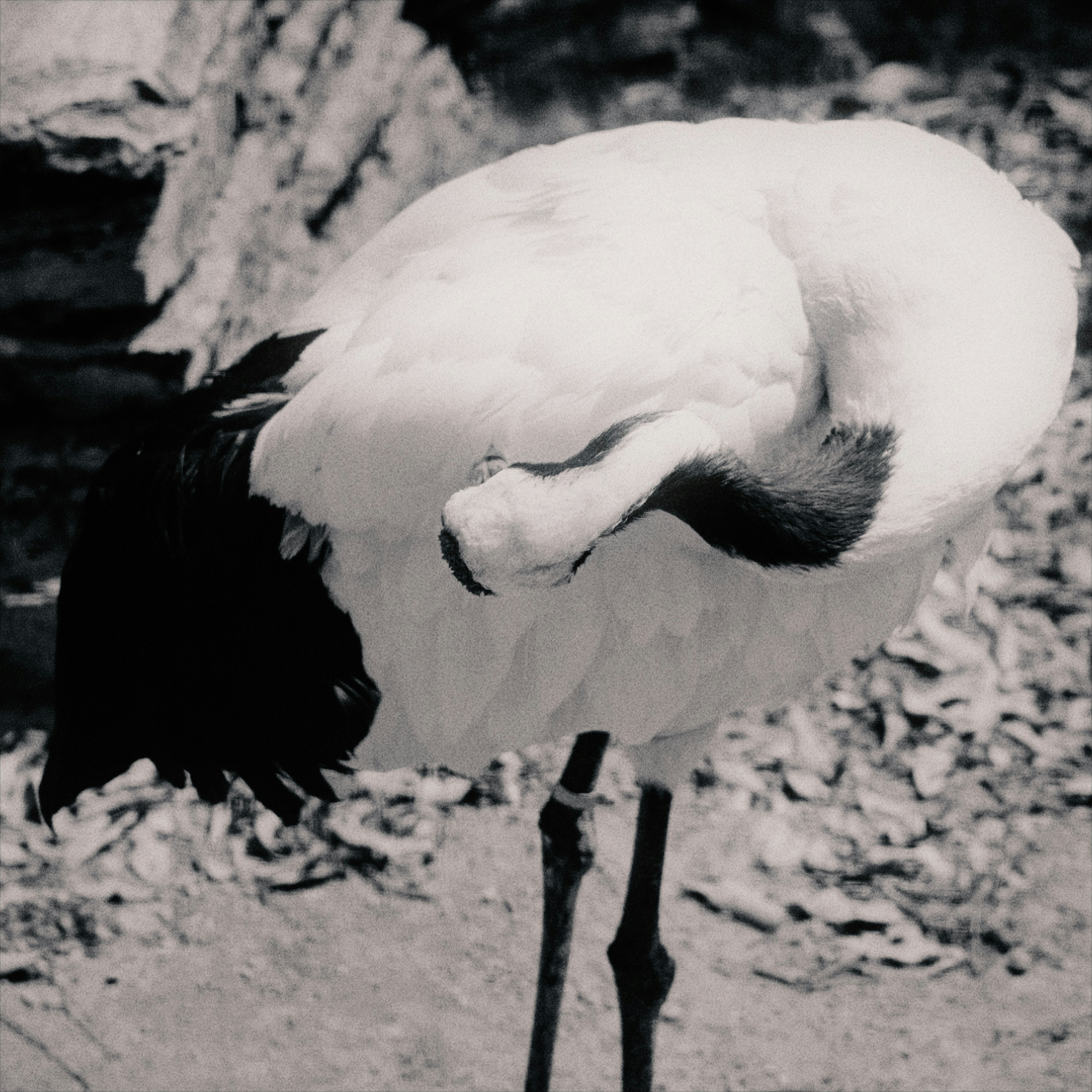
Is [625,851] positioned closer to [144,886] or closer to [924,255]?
[144,886]

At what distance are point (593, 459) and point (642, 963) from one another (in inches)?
45.0

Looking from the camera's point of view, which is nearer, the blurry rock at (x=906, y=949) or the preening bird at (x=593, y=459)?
Answer: the preening bird at (x=593, y=459)

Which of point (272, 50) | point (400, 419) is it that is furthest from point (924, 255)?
point (272, 50)

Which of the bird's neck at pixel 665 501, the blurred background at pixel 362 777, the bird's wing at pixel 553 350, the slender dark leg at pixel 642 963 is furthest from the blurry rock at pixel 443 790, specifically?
the bird's neck at pixel 665 501

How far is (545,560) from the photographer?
124 centimetres

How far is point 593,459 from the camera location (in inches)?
52.4

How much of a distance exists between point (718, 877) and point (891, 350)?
4.34ft

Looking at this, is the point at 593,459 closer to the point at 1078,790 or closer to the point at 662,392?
the point at 662,392

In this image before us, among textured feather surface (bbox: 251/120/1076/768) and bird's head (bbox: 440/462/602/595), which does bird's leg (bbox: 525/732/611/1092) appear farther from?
bird's head (bbox: 440/462/602/595)

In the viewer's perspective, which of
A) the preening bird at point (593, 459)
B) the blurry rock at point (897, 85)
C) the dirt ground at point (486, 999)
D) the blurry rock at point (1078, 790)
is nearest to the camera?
the preening bird at point (593, 459)

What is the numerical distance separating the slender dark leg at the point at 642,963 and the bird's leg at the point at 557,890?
3.6 inches

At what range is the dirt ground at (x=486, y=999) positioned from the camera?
230cm

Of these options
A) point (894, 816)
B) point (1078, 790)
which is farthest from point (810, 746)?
point (1078, 790)

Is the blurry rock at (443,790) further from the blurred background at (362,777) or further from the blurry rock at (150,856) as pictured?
the blurry rock at (150,856)
